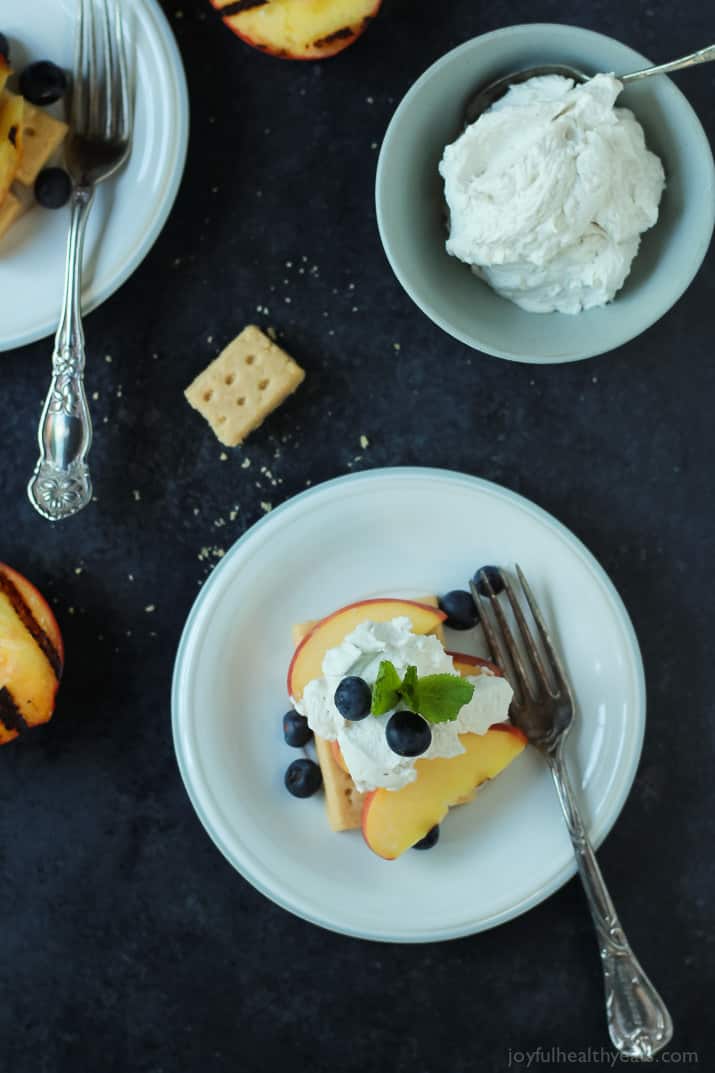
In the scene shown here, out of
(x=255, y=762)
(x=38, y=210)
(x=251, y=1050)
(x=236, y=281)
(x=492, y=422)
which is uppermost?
(x=38, y=210)

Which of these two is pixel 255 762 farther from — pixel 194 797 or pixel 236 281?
pixel 236 281

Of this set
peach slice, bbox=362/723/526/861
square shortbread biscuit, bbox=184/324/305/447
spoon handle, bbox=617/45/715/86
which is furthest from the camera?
square shortbread biscuit, bbox=184/324/305/447

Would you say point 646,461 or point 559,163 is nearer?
point 559,163

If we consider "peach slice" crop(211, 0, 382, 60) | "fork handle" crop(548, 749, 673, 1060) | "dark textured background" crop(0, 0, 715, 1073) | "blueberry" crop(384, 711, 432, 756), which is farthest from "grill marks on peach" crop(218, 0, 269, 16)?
"fork handle" crop(548, 749, 673, 1060)

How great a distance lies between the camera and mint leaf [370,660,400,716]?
1.03m

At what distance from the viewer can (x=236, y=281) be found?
1263 millimetres

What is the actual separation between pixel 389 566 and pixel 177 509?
0.30m

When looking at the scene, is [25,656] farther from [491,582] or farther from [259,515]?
[491,582]

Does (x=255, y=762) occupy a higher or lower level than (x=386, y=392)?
lower

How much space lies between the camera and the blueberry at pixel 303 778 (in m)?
1.19

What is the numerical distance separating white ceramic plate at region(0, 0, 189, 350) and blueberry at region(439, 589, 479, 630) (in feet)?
1.92

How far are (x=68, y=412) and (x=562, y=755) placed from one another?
2.53ft

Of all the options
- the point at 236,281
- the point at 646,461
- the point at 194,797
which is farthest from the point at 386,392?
the point at 194,797

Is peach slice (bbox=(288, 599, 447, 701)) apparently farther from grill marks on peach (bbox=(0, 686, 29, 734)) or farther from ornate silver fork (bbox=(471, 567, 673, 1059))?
grill marks on peach (bbox=(0, 686, 29, 734))
